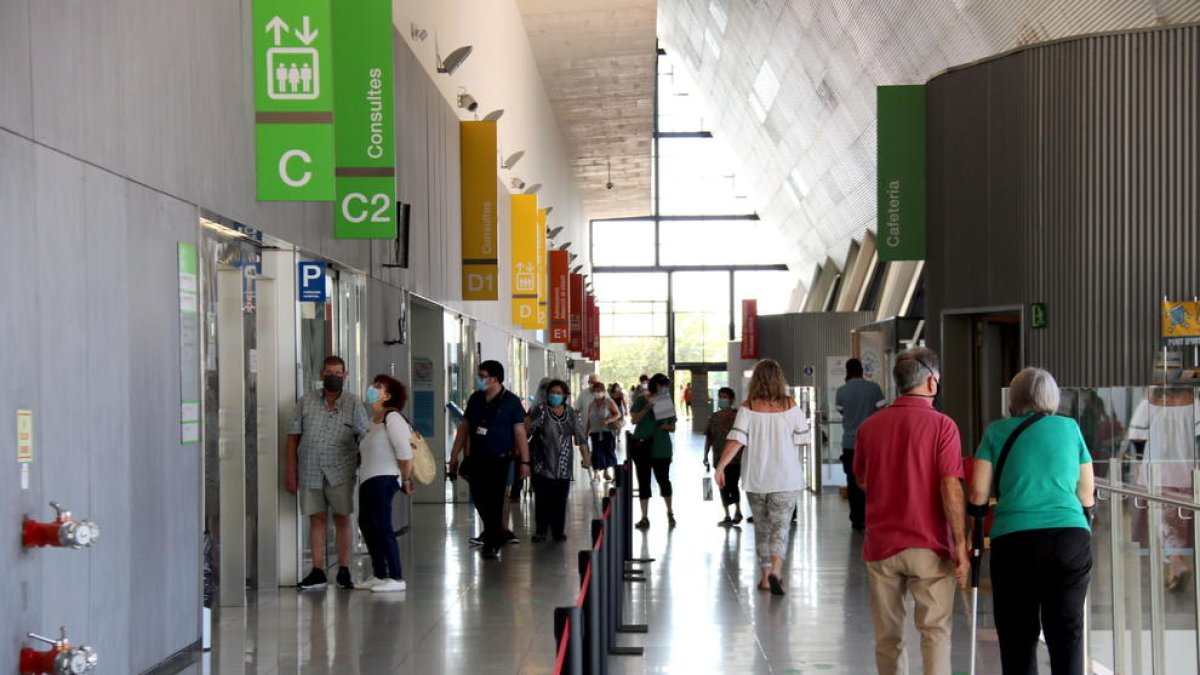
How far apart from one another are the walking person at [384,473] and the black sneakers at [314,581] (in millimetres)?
309

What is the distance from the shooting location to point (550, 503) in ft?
43.3

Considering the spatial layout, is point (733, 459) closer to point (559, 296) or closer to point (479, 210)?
point (479, 210)

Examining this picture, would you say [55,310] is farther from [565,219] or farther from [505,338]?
[565,219]

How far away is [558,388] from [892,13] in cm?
1066

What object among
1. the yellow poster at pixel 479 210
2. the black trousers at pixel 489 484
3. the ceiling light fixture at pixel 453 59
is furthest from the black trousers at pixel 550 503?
the ceiling light fixture at pixel 453 59

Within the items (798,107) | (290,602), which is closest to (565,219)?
(798,107)

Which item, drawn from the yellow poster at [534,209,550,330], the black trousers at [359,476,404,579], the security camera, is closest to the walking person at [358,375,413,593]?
the black trousers at [359,476,404,579]

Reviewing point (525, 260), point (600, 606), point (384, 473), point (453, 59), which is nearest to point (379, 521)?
point (384, 473)

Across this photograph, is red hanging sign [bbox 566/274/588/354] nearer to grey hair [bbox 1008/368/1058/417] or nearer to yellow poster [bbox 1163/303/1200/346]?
yellow poster [bbox 1163/303/1200/346]

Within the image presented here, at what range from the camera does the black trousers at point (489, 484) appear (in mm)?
11938

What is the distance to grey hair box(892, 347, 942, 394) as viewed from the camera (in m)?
5.96

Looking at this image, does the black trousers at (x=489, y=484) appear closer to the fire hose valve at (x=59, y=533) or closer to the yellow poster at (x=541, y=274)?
the fire hose valve at (x=59, y=533)

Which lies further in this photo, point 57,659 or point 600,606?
point 600,606

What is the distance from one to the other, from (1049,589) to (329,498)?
5747 mm
